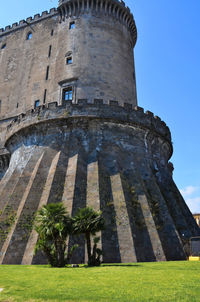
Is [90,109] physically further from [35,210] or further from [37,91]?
[37,91]

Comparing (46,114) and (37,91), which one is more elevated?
(37,91)

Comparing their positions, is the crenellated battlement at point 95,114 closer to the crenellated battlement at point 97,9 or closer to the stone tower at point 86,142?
the stone tower at point 86,142

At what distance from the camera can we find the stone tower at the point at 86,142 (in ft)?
52.5

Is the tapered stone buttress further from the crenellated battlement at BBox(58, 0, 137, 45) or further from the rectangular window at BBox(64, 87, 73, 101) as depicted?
the crenellated battlement at BBox(58, 0, 137, 45)

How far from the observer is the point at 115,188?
17.5 m

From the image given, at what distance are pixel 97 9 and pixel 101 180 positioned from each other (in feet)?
72.6

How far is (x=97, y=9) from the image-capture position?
30656mm

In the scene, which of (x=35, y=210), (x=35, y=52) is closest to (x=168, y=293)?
(x=35, y=210)

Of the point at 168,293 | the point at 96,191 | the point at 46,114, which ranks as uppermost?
the point at 46,114

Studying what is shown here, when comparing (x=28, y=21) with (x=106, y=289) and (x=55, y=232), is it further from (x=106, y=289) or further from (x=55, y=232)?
(x=106, y=289)

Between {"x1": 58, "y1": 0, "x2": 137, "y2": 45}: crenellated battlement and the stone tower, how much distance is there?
0.11 meters

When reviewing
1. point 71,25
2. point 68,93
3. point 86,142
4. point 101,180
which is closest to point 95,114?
point 86,142

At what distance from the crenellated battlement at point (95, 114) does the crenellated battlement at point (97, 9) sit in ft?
47.9

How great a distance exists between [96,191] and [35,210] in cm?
410
